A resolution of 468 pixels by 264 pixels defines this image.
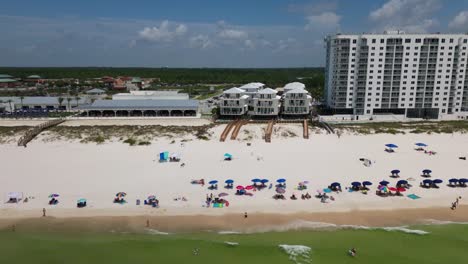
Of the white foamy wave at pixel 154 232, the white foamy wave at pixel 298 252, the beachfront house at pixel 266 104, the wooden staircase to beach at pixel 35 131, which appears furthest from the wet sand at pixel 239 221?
the beachfront house at pixel 266 104

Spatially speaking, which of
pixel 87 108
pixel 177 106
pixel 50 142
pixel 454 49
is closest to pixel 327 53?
pixel 454 49

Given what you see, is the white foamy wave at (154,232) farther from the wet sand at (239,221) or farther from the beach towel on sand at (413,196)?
the beach towel on sand at (413,196)

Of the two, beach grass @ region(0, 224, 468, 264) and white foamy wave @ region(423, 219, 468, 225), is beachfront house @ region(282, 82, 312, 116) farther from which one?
beach grass @ region(0, 224, 468, 264)

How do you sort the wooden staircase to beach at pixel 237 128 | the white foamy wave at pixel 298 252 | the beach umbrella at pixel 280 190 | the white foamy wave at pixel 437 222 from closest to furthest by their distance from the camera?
the white foamy wave at pixel 298 252
the white foamy wave at pixel 437 222
the beach umbrella at pixel 280 190
the wooden staircase to beach at pixel 237 128

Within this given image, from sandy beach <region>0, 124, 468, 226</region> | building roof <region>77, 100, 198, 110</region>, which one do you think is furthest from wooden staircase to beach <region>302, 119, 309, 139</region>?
building roof <region>77, 100, 198, 110</region>

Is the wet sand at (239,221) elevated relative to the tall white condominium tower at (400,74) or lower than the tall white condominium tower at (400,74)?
lower

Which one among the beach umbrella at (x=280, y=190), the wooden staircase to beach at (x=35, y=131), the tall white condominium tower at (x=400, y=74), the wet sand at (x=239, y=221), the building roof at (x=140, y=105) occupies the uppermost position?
the tall white condominium tower at (x=400, y=74)

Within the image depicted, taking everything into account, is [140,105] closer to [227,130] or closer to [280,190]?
[227,130]
